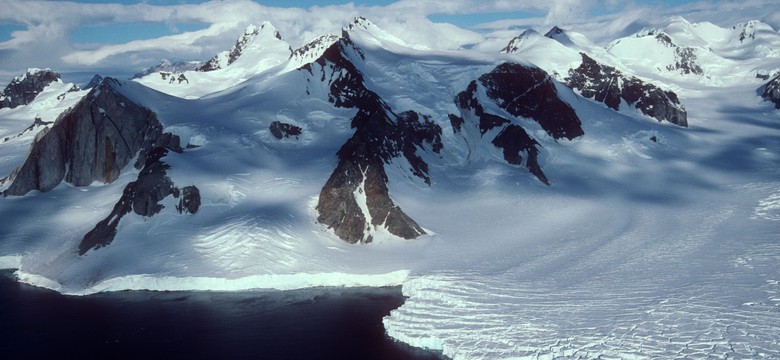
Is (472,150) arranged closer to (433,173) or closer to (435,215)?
(433,173)

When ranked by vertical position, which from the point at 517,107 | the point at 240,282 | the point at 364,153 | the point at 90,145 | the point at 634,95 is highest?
the point at 634,95

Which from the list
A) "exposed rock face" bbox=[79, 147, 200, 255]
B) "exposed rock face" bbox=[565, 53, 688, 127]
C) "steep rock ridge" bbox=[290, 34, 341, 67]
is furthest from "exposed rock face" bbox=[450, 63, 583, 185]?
"exposed rock face" bbox=[79, 147, 200, 255]

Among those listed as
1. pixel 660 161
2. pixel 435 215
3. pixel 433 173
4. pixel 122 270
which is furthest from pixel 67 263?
pixel 660 161

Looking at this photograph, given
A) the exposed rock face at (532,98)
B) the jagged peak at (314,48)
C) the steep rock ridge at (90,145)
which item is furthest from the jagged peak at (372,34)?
the steep rock ridge at (90,145)

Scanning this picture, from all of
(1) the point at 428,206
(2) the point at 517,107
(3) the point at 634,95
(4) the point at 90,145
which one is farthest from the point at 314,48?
(3) the point at 634,95

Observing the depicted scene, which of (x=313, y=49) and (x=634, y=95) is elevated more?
(x=313, y=49)

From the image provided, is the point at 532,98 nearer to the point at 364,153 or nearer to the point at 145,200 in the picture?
the point at 364,153

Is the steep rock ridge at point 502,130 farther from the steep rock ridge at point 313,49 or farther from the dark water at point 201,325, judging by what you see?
the dark water at point 201,325
